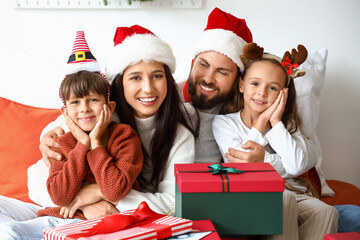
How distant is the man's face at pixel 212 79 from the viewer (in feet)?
6.20

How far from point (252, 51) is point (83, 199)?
895mm

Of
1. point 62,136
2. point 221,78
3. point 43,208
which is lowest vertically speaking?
point 43,208

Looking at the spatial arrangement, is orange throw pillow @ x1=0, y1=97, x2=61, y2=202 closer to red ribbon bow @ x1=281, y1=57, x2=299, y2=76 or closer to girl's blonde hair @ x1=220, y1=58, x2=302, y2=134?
girl's blonde hair @ x1=220, y1=58, x2=302, y2=134

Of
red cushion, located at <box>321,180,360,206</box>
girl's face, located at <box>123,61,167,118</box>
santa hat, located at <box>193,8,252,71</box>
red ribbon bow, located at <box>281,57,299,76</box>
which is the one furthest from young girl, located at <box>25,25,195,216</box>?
red cushion, located at <box>321,180,360,206</box>

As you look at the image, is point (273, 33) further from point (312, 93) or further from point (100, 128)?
point (100, 128)

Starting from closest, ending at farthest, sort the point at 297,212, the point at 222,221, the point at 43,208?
the point at 222,221 < the point at 297,212 < the point at 43,208

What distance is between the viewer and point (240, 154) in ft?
5.59

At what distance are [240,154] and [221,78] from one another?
0.38 meters

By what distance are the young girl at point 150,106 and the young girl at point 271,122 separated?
7.9 inches

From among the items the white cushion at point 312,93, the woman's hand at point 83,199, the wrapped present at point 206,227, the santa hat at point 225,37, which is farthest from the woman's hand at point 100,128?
the white cushion at point 312,93

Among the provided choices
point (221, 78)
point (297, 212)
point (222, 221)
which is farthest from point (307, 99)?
point (222, 221)

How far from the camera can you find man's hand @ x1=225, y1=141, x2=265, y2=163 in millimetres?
1685

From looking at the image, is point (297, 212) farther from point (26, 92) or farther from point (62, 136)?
point (26, 92)

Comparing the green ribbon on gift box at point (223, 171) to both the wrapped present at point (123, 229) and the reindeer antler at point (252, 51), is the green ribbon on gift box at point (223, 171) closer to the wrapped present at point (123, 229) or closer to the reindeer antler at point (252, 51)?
the wrapped present at point (123, 229)
